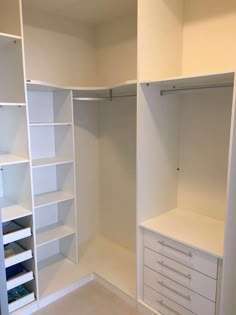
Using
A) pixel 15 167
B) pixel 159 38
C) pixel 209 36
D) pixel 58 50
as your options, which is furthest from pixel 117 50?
pixel 15 167

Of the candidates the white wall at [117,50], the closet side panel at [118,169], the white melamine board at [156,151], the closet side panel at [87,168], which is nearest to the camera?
the white melamine board at [156,151]

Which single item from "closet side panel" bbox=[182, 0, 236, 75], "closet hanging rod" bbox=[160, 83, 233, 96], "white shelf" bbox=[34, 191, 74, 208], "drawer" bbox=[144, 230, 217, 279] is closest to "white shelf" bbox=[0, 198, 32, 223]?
"white shelf" bbox=[34, 191, 74, 208]

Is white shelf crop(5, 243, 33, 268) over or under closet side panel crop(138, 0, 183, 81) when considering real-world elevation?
under

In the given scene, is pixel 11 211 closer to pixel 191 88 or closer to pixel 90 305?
pixel 90 305

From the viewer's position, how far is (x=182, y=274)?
1937mm

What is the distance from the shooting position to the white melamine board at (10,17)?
6.38ft

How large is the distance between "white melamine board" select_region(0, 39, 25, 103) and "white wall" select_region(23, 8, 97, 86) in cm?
41

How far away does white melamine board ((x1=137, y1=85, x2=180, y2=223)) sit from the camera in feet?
6.82

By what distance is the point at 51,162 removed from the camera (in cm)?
254

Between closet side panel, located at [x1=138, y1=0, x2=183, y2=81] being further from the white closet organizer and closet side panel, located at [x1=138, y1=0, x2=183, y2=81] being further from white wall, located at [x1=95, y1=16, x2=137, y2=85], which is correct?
white wall, located at [x1=95, y1=16, x2=137, y2=85]

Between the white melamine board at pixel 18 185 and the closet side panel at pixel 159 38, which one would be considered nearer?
the closet side panel at pixel 159 38

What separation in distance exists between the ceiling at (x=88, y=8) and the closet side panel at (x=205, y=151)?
102 centimetres

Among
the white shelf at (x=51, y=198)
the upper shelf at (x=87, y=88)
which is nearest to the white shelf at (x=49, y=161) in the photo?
the white shelf at (x=51, y=198)

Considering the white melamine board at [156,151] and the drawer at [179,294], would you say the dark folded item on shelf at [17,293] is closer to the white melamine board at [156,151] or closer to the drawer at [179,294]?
the drawer at [179,294]
